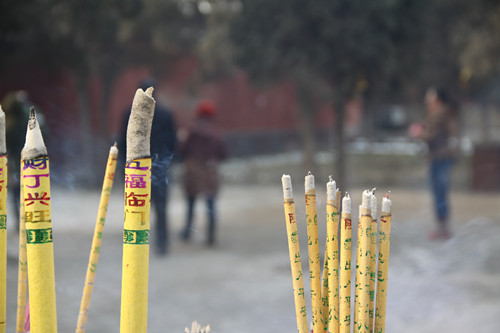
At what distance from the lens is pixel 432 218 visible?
954 cm

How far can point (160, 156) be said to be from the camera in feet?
14.3

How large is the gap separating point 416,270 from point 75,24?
7.51 m

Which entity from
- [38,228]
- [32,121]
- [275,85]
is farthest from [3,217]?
[275,85]

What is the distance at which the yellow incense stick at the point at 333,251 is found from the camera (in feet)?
7.06

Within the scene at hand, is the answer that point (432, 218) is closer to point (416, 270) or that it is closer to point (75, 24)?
point (416, 270)

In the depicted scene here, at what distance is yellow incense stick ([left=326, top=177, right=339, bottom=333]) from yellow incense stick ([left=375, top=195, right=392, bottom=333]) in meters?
0.14

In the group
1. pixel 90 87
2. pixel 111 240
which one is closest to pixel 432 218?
pixel 111 240

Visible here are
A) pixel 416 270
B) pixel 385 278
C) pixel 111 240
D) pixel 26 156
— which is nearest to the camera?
pixel 26 156

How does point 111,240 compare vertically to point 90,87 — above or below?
below

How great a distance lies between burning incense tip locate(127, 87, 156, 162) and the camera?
2.03m

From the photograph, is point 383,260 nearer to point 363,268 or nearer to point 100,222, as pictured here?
point 363,268

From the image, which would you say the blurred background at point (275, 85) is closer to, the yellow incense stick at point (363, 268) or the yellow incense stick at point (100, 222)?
the yellow incense stick at point (363, 268)

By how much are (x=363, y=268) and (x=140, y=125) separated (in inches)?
32.0

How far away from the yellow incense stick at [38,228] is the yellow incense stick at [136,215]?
9.4 inches
